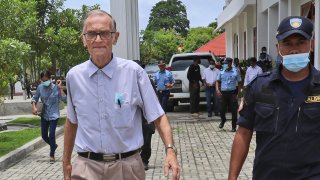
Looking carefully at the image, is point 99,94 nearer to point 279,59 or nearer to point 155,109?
point 155,109

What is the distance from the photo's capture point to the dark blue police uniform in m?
2.73

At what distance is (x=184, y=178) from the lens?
703cm

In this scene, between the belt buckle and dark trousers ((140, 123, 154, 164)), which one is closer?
the belt buckle

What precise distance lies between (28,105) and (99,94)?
16.9 m

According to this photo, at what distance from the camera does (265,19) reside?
2038cm

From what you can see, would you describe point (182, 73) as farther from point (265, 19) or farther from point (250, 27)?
point (250, 27)

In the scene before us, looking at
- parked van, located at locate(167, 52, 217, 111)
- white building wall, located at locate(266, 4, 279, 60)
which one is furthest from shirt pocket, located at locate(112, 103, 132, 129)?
white building wall, located at locate(266, 4, 279, 60)

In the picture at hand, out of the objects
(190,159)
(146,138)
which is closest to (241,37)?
(190,159)

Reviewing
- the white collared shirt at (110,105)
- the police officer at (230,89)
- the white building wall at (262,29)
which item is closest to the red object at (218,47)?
the white building wall at (262,29)

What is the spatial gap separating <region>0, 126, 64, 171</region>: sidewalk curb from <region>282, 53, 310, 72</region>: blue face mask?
21.3ft

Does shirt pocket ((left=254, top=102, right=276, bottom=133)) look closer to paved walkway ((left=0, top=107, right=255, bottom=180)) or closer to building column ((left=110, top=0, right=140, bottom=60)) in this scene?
paved walkway ((left=0, top=107, right=255, bottom=180))

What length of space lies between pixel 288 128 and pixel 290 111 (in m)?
0.10

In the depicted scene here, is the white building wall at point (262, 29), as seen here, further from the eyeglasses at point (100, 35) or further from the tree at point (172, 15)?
the tree at point (172, 15)

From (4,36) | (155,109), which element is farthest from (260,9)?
(155,109)
